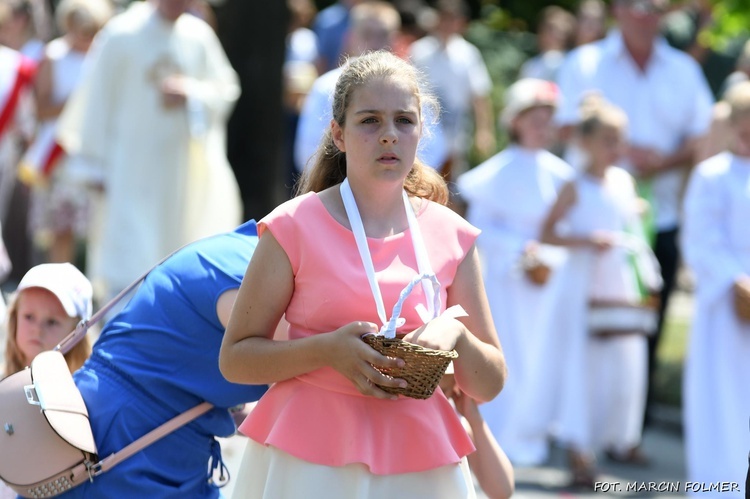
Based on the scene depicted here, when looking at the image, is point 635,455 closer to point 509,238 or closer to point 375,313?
point 509,238

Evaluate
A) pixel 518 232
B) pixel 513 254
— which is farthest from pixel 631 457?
pixel 518 232

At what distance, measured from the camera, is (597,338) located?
7867 millimetres

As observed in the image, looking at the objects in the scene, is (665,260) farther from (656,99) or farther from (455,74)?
(455,74)

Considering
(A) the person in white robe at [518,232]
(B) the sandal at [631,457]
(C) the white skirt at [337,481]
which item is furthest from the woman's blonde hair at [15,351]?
(B) the sandal at [631,457]

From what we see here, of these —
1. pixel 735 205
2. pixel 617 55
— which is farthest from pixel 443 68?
pixel 735 205

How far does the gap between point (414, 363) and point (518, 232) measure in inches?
208

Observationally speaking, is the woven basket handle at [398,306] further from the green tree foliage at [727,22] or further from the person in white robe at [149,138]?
the green tree foliage at [727,22]

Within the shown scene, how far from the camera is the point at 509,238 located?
8203 millimetres

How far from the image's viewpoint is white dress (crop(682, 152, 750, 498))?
6785 mm

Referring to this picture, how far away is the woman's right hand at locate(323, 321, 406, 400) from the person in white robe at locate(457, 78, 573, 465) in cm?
500

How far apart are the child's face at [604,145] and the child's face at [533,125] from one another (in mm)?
673

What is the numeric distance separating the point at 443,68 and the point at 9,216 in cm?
420

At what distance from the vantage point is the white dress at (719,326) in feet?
22.3

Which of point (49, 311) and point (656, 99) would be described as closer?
point (49, 311)
